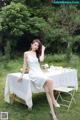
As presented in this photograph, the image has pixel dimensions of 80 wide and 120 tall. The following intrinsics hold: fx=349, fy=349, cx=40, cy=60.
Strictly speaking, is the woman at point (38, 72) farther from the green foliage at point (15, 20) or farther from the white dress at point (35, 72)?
the green foliage at point (15, 20)

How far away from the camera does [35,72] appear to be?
7.39m

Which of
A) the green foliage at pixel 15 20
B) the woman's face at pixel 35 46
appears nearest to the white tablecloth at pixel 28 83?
the woman's face at pixel 35 46

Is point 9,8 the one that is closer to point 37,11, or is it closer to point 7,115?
point 37,11

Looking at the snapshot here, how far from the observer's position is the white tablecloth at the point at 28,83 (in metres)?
7.27

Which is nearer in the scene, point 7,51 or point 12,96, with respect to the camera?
point 12,96

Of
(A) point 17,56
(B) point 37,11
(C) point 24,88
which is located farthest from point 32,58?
(B) point 37,11

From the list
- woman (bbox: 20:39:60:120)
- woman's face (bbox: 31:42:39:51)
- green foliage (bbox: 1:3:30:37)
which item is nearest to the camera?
woman (bbox: 20:39:60:120)

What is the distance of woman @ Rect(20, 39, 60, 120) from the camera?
23.2 ft

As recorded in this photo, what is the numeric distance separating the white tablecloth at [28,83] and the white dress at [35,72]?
114mm

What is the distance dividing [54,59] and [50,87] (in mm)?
6652

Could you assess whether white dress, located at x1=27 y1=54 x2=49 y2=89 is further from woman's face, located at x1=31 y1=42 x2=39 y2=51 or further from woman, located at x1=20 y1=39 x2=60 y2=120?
woman's face, located at x1=31 y1=42 x2=39 y2=51

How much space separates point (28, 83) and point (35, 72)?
0.30m

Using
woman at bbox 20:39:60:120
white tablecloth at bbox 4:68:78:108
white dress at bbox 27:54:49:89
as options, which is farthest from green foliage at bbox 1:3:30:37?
white dress at bbox 27:54:49:89

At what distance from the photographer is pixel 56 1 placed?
17.5 meters
